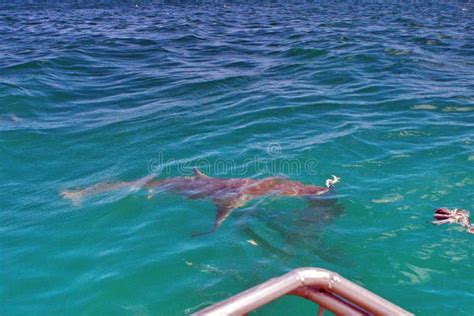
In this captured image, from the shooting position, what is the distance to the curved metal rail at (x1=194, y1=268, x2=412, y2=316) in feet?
7.89

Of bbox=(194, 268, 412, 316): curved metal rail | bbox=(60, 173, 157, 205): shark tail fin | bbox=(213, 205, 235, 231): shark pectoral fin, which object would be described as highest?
bbox=(194, 268, 412, 316): curved metal rail

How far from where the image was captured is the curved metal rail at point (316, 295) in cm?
240

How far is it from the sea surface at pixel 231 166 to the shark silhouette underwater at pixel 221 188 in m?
0.15

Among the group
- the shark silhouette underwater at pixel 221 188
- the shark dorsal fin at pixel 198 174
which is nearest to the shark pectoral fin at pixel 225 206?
the shark silhouette underwater at pixel 221 188

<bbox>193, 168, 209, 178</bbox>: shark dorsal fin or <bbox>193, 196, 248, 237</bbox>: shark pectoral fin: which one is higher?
<bbox>193, 168, 209, 178</bbox>: shark dorsal fin

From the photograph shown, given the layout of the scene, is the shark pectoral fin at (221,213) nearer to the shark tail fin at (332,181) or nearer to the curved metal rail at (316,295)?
the shark tail fin at (332,181)

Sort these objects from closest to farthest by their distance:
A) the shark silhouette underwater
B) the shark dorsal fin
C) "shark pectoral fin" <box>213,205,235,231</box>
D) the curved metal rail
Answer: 1. the curved metal rail
2. "shark pectoral fin" <box>213,205,235,231</box>
3. the shark silhouette underwater
4. the shark dorsal fin

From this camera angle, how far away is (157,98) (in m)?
11.5

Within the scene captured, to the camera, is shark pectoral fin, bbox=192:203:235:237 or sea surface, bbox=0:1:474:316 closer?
sea surface, bbox=0:1:474:316

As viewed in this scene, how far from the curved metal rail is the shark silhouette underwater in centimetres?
430

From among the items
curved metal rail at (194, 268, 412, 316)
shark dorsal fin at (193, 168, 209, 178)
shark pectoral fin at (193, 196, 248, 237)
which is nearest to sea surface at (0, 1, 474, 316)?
shark pectoral fin at (193, 196, 248, 237)

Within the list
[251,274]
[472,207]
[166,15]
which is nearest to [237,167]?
[251,274]

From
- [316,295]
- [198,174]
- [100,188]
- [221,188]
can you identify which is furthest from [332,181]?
[316,295]

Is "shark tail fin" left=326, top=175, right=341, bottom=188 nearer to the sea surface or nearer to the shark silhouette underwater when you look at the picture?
the shark silhouette underwater
